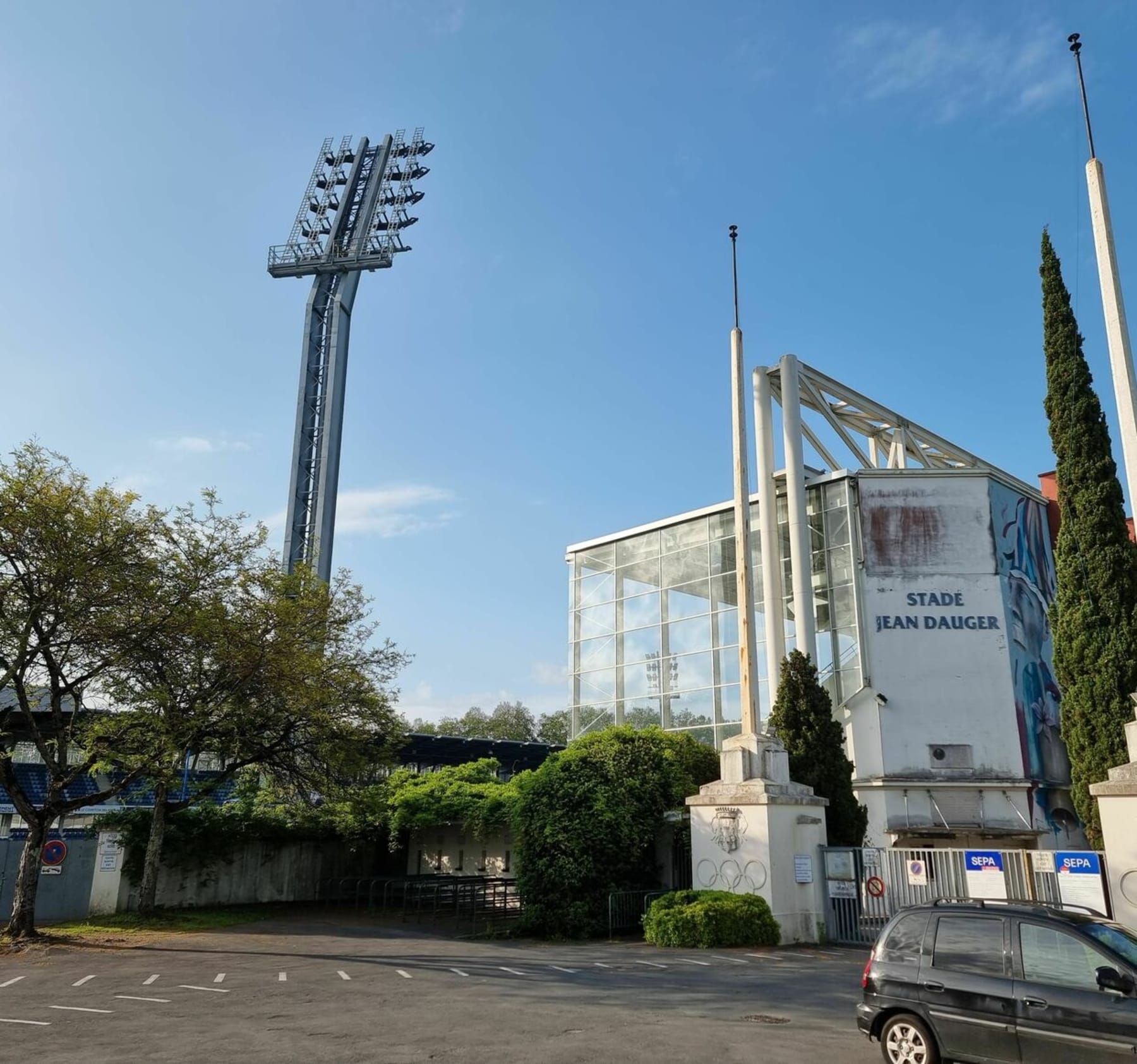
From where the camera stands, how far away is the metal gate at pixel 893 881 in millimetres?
16156

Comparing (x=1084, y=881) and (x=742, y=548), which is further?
(x=742, y=548)

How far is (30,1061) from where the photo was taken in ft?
29.7

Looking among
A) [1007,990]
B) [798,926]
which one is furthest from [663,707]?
[1007,990]

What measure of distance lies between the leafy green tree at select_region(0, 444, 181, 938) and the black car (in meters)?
16.8

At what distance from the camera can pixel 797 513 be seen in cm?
3309

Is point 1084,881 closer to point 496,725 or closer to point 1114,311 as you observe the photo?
point 1114,311

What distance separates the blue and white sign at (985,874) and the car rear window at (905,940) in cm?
842

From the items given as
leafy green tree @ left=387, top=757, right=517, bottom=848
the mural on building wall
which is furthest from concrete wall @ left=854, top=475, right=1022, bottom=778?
leafy green tree @ left=387, top=757, right=517, bottom=848

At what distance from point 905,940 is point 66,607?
17359 mm

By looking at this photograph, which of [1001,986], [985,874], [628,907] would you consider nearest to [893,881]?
[985,874]

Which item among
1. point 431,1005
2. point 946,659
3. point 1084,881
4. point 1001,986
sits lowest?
point 431,1005

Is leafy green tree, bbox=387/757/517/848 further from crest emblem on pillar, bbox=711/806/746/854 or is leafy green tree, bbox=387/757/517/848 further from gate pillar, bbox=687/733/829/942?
crest emblem on pillar, bbox=711/806/746/854

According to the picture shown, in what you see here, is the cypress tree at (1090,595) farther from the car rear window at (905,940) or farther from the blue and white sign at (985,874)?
the car rear window at (905,940)

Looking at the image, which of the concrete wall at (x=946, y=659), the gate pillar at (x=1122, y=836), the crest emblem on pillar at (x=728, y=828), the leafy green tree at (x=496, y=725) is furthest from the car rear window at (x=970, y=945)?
the leafy green tree at (x=496, y=725)
